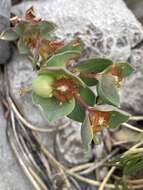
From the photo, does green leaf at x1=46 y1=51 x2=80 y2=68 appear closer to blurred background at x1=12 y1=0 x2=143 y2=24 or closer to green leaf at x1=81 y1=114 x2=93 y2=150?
green leaf at x1=81 y1=114 x2=93 y2=150

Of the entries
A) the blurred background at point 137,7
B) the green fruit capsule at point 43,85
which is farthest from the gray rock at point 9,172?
the blurred background at point 137,7

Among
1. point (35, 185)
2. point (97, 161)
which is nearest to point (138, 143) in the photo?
point (97, 161)

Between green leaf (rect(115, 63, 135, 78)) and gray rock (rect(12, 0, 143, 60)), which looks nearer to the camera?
green leaf (rect(115, 63, 135, 78))

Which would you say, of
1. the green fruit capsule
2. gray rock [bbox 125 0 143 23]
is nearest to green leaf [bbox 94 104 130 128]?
the green fruit capsule

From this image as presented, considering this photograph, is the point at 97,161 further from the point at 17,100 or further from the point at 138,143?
the point at 17,100

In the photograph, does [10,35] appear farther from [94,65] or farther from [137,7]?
[137,7]

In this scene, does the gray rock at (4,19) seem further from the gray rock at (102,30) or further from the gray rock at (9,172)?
the gray rock at (9,172)

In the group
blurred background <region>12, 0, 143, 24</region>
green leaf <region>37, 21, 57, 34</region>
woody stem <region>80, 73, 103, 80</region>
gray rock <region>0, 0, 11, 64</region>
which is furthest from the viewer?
blurred background <region>12, 0, 143, 24</region>
